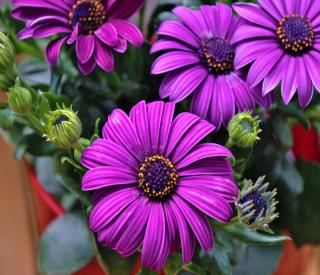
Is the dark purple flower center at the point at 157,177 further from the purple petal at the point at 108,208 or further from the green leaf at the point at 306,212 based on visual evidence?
the green leaf at the point at 306,212

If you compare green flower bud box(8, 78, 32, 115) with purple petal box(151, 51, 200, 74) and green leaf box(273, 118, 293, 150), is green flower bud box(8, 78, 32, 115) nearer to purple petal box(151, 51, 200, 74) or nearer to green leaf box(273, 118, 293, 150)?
purple petal box(151, 51, 200, 74)

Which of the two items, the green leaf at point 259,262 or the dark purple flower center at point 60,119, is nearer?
the dark purple flower center at point 60,119

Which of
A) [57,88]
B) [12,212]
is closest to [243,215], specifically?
[57,88]

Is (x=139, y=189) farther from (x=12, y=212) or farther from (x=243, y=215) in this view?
(x=12, y=212)

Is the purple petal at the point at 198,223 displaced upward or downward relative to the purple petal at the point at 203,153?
downward

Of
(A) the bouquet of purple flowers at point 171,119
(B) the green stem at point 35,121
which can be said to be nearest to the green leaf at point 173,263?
(A) the bouquet of purple flowers at point 171,119

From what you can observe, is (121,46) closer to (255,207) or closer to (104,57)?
(104,57)
